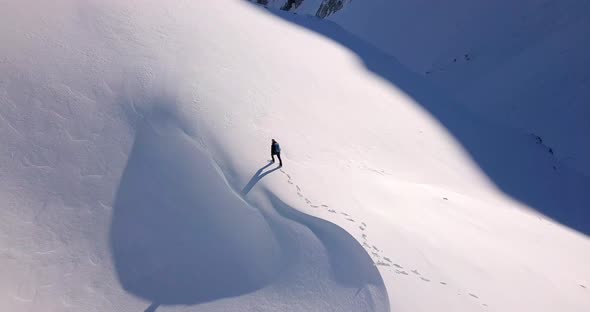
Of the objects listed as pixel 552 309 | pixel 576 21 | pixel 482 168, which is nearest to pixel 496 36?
pixel 576 21

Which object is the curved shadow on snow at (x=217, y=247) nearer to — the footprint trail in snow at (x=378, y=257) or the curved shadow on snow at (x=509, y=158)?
the footprint trail in snow at (x=378, y=257)

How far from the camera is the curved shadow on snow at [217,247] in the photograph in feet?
19.5

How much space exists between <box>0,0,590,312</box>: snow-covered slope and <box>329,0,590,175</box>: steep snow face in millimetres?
8120

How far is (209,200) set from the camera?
23.8 feet

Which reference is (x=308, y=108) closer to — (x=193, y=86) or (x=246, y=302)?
(x=193, y=86)

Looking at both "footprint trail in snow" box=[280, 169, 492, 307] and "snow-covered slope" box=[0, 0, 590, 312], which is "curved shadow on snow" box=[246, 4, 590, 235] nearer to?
"snow-covered slope" box=[0, 0, 590, 312]

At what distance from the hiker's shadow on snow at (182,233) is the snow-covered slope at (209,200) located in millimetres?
25

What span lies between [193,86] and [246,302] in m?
6.07

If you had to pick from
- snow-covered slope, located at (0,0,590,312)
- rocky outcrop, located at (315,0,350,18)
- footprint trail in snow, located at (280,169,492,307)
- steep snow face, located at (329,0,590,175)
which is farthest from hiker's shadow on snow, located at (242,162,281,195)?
rocky outcrop, located at (315,0,350,18)

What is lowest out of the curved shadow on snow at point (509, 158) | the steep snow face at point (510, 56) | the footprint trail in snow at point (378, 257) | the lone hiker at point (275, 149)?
the lone hiker at point (275, 149)

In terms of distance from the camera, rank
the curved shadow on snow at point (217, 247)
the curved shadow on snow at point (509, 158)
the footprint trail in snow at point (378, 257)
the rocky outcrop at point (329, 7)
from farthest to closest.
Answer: the rocky outcrop at point (329, 7) < the curved shadow on snow at point (509, 158) < the footprint trail in snow at point (378, 257) < the curved shadow on snow at point (217, 247)

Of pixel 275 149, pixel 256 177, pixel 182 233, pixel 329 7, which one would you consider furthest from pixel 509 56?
pixel 182 233

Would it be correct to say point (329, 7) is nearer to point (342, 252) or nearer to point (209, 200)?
point (209, 200)

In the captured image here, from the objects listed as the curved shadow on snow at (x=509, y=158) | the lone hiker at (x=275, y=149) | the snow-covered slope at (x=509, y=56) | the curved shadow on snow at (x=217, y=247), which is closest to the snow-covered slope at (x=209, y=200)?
the curved shadow on snow at (x=217, y=247)
